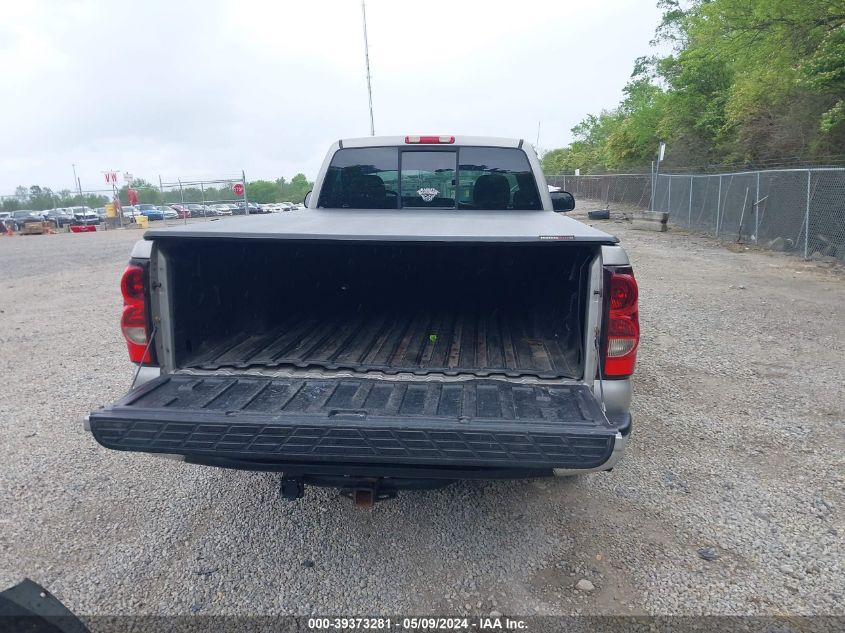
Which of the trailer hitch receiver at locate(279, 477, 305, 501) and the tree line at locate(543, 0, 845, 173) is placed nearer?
the trailer hitch receiver at locate(279, 477, 305, 501)

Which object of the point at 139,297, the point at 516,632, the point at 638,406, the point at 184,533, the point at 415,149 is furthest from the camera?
the point at 415,149

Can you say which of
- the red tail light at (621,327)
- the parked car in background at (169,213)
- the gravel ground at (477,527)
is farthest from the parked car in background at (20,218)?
the red tail light at (621,327)

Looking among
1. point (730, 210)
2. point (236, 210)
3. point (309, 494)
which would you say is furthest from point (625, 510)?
point (236, 210)

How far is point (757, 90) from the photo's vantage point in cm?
1775

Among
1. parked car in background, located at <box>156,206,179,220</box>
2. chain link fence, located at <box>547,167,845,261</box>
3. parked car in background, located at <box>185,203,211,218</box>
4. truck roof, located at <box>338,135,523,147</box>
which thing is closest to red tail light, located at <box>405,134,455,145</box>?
truck roof, located at <box>338,135,523,147</box>

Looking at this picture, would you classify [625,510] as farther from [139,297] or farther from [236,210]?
[236,210]

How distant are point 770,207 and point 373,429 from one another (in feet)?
50.2

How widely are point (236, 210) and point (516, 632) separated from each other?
3096 centimetres

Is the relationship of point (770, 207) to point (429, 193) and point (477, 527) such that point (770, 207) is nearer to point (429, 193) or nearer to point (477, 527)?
point (429, 193)

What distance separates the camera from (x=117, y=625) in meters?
2.50

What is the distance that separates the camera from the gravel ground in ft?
8.79

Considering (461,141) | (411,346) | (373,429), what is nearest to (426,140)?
(461,141)

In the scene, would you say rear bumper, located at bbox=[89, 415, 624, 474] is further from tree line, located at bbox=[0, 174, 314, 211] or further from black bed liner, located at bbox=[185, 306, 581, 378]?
tree line, located at bbox=[0, 174, 314, 211]

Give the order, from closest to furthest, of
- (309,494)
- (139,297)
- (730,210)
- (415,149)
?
(139,297) < (309,494) < (415,149) < (730,210)
